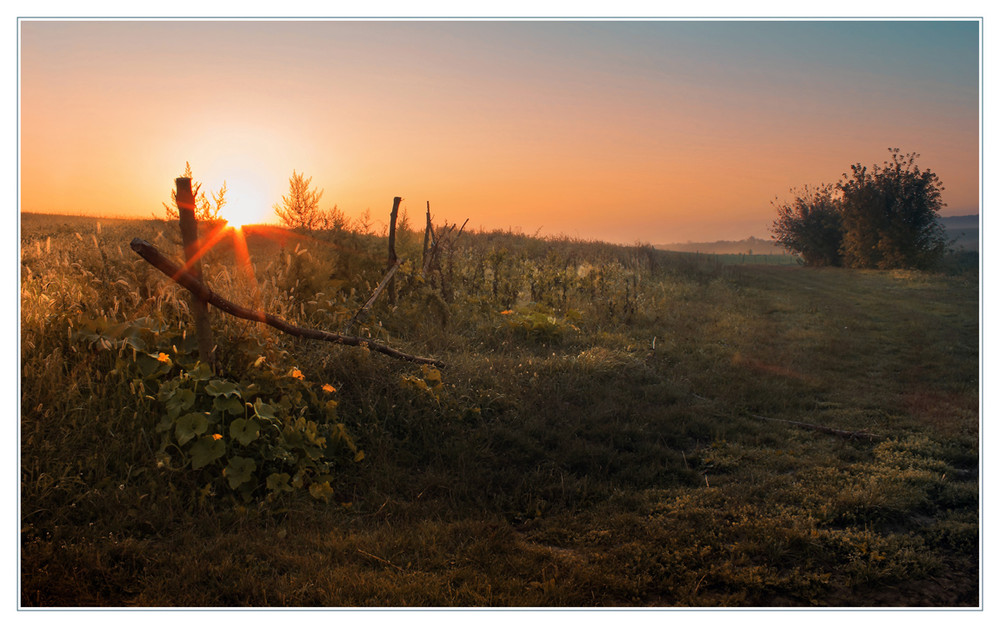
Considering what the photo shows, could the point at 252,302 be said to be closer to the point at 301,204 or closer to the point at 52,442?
the point at 52,442

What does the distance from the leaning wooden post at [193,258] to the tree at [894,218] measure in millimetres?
18017

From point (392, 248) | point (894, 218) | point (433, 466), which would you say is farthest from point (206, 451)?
point (894, 218)

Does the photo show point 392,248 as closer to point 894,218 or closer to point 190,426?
point 190,426

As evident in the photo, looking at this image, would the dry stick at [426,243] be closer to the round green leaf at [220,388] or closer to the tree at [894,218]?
the round green leaf at [220,388]

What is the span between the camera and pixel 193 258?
4.41m

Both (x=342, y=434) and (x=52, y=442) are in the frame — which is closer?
(x=52, y=442)

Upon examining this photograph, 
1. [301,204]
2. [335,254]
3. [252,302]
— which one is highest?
[301,204]

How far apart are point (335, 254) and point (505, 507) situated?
522 cm

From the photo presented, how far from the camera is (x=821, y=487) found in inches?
171

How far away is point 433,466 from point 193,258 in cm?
250

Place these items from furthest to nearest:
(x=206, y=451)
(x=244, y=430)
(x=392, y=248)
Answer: (x=392, y=248) → (x=244, y=430) → (x=206, y=451)

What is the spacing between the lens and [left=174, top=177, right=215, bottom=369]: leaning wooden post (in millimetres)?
4398

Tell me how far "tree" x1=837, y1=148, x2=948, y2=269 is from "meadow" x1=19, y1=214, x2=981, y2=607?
36.9 feet

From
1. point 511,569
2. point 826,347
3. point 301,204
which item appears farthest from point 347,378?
point 826,347
